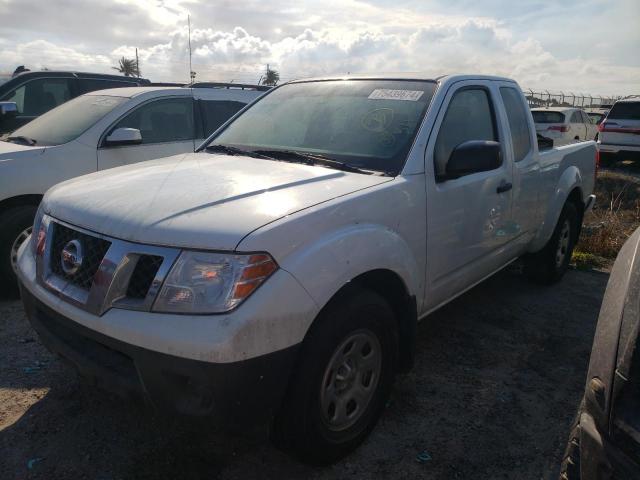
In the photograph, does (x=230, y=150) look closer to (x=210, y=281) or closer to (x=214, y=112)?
(x=210, y=281)

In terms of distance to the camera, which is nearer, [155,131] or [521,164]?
[521,164]

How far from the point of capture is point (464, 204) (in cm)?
323

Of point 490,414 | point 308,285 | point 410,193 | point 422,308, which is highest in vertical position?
point 410,193

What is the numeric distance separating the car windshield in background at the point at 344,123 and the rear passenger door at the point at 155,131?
5.78 feet

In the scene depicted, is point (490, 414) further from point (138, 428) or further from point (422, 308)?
point (138, 428)

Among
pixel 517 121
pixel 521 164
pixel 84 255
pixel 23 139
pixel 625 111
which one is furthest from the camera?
pixel 625 111

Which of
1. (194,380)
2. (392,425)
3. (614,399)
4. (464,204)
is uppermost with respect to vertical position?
(464,204)

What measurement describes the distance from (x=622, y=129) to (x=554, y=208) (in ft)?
34.3

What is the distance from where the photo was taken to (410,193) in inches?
109

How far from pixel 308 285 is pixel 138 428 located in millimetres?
1406

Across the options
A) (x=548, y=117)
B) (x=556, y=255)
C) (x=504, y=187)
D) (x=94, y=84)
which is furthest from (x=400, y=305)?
(x=548, y=117)

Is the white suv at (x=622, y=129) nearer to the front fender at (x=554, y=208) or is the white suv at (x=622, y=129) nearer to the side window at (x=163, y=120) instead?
the front fender at (x=554, y=208)

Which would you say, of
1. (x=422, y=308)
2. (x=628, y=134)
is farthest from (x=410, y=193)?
(x=628, y=134)

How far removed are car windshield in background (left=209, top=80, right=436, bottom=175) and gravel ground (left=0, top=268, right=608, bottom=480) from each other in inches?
56.1
